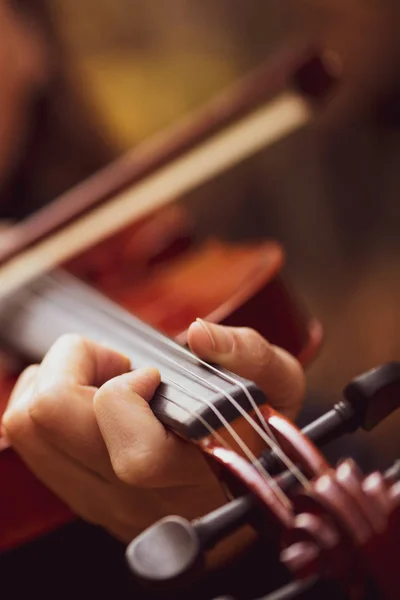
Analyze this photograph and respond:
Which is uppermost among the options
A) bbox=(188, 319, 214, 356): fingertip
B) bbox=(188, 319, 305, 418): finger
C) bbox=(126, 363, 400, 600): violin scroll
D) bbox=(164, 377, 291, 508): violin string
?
bbox=(188, 319, 214, 356): fingertip

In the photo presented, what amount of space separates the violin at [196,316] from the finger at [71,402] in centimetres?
3

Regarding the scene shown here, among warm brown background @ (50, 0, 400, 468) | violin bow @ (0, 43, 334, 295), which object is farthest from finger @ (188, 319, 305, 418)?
warm brown background @ (50, 0, 400, 468)

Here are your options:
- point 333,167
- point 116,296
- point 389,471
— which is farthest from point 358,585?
point 333,167

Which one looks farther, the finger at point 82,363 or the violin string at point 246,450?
the finger at point 82,363

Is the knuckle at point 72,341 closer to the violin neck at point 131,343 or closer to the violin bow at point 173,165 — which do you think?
the violin neck at point 131,343

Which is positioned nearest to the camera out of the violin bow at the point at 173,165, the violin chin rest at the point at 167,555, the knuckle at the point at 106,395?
the violin chin rest at the point at 167,555

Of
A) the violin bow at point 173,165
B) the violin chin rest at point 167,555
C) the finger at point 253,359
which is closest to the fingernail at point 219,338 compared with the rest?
the finger at point 253,359

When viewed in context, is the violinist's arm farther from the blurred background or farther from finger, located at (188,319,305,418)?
the blurred background

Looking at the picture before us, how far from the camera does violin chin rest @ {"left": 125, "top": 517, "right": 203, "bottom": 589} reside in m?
0.25

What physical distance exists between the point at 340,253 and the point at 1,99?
635mm

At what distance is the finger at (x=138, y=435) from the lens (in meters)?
0.35

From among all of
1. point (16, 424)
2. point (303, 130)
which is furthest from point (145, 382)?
point (303, 130)

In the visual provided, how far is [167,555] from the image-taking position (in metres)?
0.25

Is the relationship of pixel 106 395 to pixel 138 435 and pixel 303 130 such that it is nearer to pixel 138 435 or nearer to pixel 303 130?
pixel 138 435
